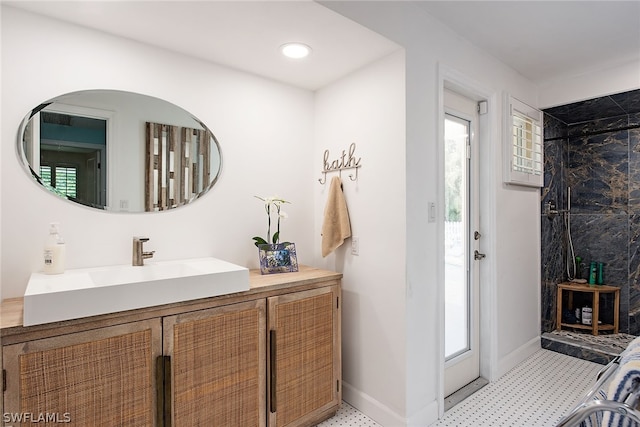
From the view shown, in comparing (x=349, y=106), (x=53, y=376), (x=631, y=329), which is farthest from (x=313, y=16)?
(x=631, y=329)

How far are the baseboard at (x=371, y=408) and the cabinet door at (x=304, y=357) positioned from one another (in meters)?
0.17

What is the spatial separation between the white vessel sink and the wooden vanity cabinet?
49 mm

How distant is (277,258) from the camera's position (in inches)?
81.7

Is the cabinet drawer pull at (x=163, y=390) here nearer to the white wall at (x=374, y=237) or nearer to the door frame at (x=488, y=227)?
the white wall at (x=374, y=237)

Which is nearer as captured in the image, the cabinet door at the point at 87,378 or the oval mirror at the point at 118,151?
the cabinet door at the point at 87,378

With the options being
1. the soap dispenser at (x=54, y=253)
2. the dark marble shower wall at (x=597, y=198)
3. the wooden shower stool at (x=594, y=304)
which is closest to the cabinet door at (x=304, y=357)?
the soap dispenser at (x=54, y=253)

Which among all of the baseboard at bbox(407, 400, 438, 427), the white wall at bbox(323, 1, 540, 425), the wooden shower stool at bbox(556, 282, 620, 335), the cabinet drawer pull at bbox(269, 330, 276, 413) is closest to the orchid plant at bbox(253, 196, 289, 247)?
the cabinet drawer pull at bbox(269, 330, 276, 413)

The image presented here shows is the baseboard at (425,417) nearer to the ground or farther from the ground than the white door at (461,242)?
nearer to the ground

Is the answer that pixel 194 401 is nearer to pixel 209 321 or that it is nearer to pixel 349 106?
pixel 209 321

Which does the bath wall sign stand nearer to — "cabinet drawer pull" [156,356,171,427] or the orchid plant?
the orchid plant

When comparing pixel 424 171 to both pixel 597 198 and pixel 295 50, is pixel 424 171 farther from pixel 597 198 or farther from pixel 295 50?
pixel 597 198

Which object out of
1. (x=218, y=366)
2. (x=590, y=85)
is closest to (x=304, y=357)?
(x=218, y=366)

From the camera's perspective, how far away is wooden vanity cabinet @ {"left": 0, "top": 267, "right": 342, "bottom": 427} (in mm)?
1218

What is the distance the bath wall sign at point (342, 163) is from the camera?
2.19 m
